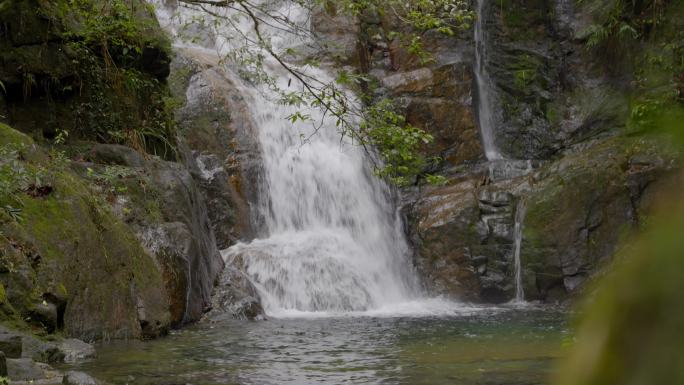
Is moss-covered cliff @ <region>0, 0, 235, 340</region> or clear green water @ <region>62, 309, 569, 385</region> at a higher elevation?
moss-covered cliff @ <region>0, 0, 235, 340</region>

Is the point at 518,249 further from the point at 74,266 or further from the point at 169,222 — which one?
the point at 74,266

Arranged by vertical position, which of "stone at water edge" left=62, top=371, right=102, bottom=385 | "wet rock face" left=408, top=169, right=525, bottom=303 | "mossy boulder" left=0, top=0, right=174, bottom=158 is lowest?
"stone at water edge" left=62, top=371, right=102, bottom=385

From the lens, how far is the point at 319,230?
15.6 meters

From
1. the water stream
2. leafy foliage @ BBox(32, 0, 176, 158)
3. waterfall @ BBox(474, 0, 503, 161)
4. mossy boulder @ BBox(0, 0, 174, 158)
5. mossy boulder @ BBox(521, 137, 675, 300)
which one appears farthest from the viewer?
waterfall @ BBox(474, 0, 503, 161)

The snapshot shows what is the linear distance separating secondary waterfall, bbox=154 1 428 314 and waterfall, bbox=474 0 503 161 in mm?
4030

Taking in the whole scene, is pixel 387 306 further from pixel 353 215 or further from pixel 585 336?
pixel 585 336

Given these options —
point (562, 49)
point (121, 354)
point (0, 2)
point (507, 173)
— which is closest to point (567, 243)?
point (507, 173)

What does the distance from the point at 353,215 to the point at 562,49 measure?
9.02 metres

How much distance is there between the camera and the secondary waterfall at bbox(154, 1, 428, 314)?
13203 mm

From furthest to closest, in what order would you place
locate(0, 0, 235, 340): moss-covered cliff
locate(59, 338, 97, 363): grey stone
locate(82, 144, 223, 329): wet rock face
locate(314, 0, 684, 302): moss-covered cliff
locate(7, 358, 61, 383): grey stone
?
locate(314, 0, 684, 302): moss-covered cliff → locate(82, 144, 223, 329): wet rock face → locate(0, 0, 235, 340): moss-covered cliff → locate(59, 338, 97, 363): grey stone → locate(7, 358, 61, 383): grey stone

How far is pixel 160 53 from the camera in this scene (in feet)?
40.8

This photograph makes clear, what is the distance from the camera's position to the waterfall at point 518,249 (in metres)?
14.4

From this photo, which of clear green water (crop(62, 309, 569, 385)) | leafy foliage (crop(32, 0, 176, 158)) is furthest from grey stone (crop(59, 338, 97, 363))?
leafy foliage (crop(32, 0, 176, 158))

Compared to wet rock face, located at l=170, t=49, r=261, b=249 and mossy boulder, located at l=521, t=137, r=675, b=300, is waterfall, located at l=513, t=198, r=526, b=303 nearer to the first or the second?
mossy boulder, located at l=521, t=137, r=675, b=300
